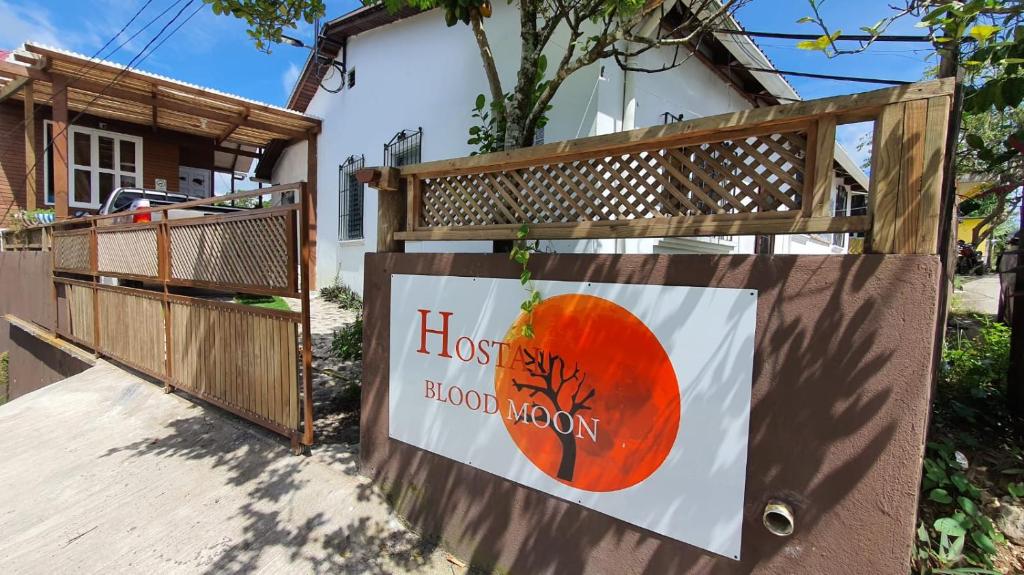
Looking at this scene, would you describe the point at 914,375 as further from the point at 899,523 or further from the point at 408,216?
the point at 408,216

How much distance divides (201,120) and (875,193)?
509 inches

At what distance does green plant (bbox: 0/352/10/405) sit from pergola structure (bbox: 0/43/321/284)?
3.11m

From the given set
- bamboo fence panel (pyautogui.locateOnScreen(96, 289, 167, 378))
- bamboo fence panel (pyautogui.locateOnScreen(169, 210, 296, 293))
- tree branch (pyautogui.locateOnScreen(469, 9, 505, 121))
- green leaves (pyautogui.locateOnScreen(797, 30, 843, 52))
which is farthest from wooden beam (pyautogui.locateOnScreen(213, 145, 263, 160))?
green leaves (pyautogui.locateOnScreen(797, 30, 843, 52))

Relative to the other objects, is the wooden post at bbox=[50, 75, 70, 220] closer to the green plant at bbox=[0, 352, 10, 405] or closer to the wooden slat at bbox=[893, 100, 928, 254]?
the green plant at bbox=[0, 352, 10, 405]

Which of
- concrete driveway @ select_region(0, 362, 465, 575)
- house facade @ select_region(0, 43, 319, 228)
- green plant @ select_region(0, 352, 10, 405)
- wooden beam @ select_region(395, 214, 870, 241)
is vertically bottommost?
green plant @ select_region(0, 352, 10, 405)

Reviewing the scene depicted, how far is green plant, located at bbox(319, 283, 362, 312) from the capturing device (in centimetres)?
827

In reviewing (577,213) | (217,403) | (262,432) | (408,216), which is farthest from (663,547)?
(217,403)

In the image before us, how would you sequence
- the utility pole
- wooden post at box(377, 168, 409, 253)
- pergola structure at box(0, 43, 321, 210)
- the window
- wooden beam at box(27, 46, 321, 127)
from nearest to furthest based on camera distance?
the utility pole
wooden post at box(377, 168, 409, 253)
wooden beam at box(27, 46, 321, 127)
pergola structure at box(0, 43, 321, 210)
the window

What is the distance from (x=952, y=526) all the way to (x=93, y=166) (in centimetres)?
1560

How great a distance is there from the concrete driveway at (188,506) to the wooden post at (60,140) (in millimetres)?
5443

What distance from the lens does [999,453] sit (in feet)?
7.72

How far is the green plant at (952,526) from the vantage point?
181 centimetres

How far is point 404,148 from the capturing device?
7.18 metres

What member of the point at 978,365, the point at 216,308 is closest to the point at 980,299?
the point at 978,365
